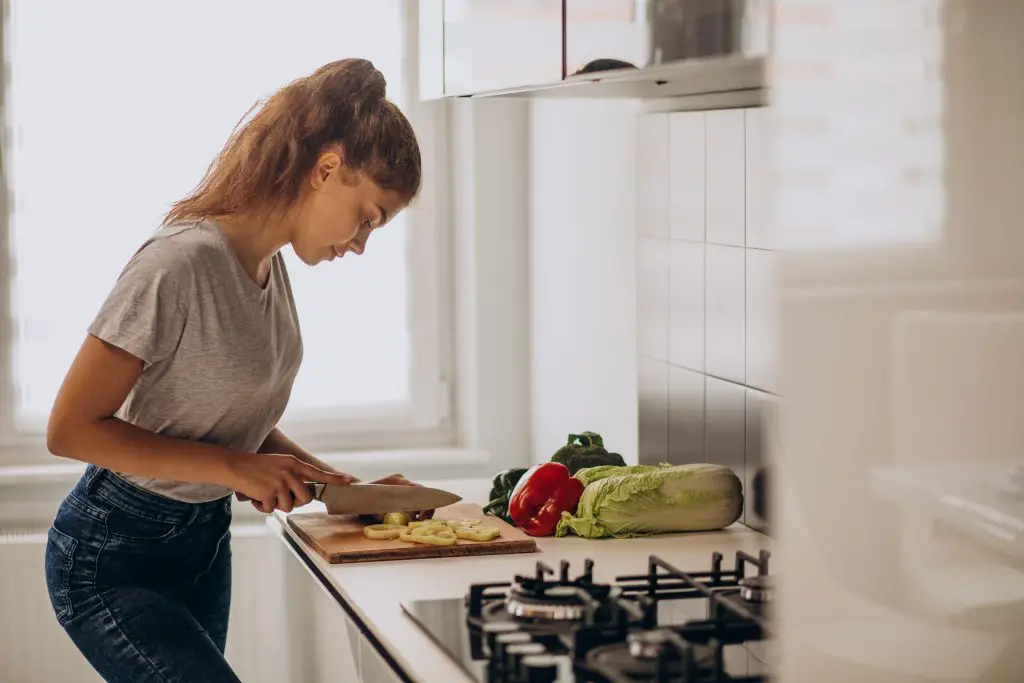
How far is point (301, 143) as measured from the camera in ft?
5.62

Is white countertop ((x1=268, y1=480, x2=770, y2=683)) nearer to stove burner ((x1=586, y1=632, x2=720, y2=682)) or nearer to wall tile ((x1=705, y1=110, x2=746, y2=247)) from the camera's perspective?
stove burner ((x1=586, y1=632, x2=720, y2=682))

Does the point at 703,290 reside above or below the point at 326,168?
below

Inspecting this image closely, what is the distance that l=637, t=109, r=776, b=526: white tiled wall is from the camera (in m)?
1.95

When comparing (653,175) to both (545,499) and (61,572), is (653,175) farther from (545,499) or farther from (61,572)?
(61,572)

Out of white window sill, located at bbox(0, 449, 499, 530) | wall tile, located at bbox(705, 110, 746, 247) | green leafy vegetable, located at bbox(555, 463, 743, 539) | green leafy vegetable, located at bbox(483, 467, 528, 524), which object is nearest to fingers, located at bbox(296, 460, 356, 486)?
green leafy vegetable, located at bbox(483, 467, 528, 524)

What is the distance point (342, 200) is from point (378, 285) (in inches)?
60.2

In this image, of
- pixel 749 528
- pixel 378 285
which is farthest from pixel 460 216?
pixel 749 528

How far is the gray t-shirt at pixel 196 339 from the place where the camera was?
62.1 inches

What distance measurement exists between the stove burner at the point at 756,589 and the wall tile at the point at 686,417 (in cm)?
65

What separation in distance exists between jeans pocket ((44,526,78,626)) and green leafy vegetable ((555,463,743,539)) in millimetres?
665

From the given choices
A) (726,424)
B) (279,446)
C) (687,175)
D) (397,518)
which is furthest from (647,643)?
(687,175)

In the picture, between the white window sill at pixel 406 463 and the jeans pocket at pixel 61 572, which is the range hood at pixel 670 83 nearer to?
the jeans pocket at pixel 61 572

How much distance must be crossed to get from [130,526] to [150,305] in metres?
0.31

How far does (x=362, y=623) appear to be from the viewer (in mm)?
1547
